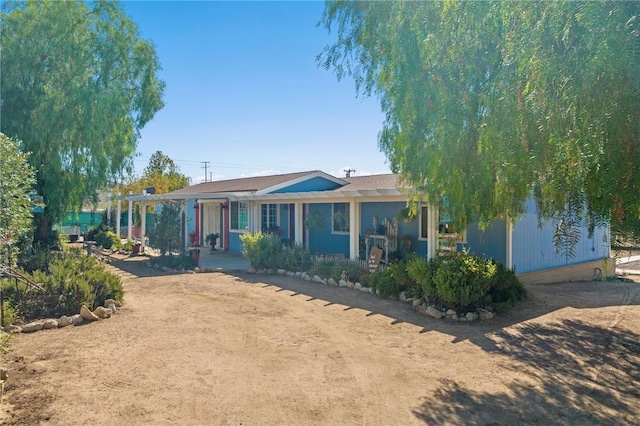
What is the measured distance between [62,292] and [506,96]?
7.40 meters

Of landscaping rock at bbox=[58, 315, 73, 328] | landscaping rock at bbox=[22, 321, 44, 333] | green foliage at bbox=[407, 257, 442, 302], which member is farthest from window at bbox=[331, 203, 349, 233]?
landscaping rock at bbox=[22, 321, 44, 333]

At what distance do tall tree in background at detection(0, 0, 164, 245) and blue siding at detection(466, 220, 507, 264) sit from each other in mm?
9737

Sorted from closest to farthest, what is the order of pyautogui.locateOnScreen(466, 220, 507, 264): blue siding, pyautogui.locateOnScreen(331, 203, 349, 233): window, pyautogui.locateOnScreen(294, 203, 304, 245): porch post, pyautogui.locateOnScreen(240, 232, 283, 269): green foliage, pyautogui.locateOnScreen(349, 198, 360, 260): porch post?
pyautogui.locateOnScreen(466, 220, 507, 264): blue siding, pyautogui.locateOnScreen(349, 198, 360, 260): porch post, pyautogui.locateOnScreen(240, 232, 283, 269): green foliage, pyautogui.locateOnScreen(331, 203, 349, 233): window, pyautogui.locateOnScreen(294, 203, 304, 245): porch post

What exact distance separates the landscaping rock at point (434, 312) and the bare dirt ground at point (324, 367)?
23cm

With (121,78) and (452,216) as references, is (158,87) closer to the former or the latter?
(121,78)

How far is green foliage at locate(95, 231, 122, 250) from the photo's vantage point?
19769 millimetres

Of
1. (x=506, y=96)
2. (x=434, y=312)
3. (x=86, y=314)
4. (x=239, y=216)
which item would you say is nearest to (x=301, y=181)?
(x=239, y=216)

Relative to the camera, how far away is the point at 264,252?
12.7 m

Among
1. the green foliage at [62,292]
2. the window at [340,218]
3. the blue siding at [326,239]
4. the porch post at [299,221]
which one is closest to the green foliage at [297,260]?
the porch post at [299,221]

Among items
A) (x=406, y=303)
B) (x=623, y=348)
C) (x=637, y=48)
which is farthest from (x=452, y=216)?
(x=637, y=48)

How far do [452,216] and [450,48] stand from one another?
2.73 meters

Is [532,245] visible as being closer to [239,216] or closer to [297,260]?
[297,260]

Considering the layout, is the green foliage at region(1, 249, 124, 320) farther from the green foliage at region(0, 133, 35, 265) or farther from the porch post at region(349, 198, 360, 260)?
the porch post at region(349, 198, 360, 260)

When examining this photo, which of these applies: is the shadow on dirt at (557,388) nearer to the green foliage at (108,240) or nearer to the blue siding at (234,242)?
the blue siding at (234,242)
